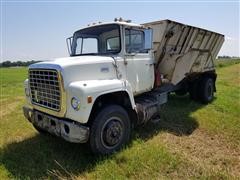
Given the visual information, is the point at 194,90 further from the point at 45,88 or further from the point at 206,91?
the point at 45,88

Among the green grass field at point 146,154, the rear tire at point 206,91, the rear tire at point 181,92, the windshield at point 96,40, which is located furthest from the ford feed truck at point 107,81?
the rear tire at point 181,92

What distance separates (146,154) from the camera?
182 inches

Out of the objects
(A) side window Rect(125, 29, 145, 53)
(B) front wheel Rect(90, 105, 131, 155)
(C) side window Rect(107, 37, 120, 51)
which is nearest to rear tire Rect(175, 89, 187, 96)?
(A) side window Rect(125, 29, 145, 53)

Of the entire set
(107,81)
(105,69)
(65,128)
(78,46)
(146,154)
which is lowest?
(146,154)

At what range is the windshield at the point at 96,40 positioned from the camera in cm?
534

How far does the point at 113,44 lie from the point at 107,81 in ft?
3.76

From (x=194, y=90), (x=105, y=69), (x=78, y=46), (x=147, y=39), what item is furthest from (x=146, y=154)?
(x=194, y=90)

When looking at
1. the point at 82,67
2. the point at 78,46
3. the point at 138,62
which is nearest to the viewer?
the point at 82,67

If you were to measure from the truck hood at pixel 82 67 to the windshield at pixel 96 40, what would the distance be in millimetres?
573

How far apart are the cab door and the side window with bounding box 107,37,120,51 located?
0.59 ft

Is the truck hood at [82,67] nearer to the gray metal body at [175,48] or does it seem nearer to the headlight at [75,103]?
the headlight at [75,103]

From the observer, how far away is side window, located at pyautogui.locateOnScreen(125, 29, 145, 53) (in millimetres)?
5281

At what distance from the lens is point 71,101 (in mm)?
4160

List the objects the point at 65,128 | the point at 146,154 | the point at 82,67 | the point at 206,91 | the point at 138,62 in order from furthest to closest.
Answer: the point at 206,91 → the point at 138,62 → the point at 146,154 → the point at 82,67 → the point at 65,128
